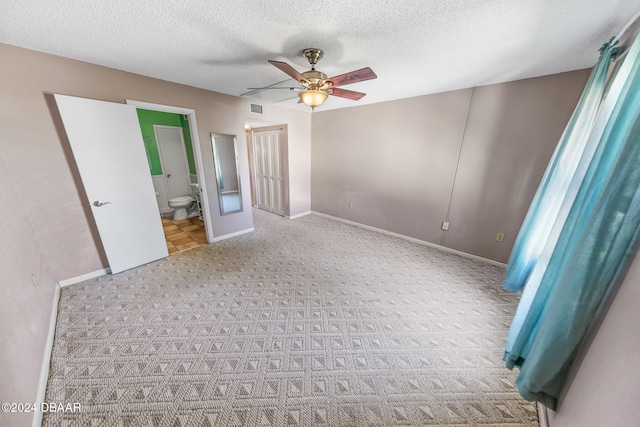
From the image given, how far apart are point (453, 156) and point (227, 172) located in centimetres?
357

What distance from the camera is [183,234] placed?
3734 mm

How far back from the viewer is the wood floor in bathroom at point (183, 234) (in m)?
3.31

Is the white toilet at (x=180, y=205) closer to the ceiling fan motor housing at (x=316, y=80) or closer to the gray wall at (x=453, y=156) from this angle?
the gray wall at (x=453, y=156)

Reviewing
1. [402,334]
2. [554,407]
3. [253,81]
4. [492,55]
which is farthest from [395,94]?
[554,407]

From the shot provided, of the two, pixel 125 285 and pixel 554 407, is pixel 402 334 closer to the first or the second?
pixel 554 407

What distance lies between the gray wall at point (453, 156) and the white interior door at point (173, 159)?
3.24m

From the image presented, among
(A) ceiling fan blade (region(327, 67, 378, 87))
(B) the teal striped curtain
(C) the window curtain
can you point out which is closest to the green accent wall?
(A) ceiling fan blade (region(327, 67, 378, 87))

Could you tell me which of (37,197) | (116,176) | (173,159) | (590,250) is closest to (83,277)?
(37,197)

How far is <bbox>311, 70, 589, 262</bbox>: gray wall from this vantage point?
2.41 meters

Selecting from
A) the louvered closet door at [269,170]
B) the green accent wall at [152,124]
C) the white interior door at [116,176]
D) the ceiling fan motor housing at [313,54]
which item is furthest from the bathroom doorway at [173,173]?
the ceiling fan motor housing at [313,54]

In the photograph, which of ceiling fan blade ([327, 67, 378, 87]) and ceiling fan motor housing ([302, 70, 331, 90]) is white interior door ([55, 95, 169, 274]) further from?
ceiling fan blade ([327, 67, 378, 87])

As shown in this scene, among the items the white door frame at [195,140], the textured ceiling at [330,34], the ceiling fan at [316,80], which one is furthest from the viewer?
the white door frame at [195,140]

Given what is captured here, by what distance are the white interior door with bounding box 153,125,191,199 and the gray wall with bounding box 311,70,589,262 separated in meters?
3.24

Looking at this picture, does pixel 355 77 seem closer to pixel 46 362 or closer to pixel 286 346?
pixel 286 346
